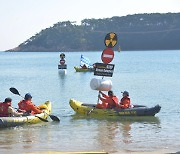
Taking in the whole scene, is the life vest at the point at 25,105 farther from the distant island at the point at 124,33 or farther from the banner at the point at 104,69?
the distant island at the point at 124,33

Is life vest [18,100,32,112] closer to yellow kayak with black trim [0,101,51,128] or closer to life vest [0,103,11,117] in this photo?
yellow kayak with black trim [0,101,51,128]

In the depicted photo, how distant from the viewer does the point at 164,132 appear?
17.1m

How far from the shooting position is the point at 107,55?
18422mm

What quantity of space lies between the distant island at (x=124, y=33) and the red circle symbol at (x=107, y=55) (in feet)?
495

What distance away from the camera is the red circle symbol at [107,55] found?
18.3 meters

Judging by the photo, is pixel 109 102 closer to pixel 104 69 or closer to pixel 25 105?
pixel 104 69

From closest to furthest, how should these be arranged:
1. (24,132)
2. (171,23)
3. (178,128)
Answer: (24,132) → (178,128) → (171,23)

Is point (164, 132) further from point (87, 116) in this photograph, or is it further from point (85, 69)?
point (85, 69)

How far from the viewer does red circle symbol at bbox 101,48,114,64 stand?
1826 cm

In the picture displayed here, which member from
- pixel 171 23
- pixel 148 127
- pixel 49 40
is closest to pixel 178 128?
pixel 148 127

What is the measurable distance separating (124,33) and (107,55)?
6312 inches

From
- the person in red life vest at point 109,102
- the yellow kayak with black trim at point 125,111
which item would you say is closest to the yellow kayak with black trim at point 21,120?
the yellow kayak with black trim at point 125,111

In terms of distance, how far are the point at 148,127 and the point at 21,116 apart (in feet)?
15.3

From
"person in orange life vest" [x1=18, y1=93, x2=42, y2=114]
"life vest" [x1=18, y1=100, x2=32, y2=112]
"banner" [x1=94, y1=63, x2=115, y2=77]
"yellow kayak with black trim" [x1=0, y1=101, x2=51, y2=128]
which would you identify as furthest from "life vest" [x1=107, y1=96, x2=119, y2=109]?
"life vest" [x1=18, y1=100, x2=32, y2=112]
